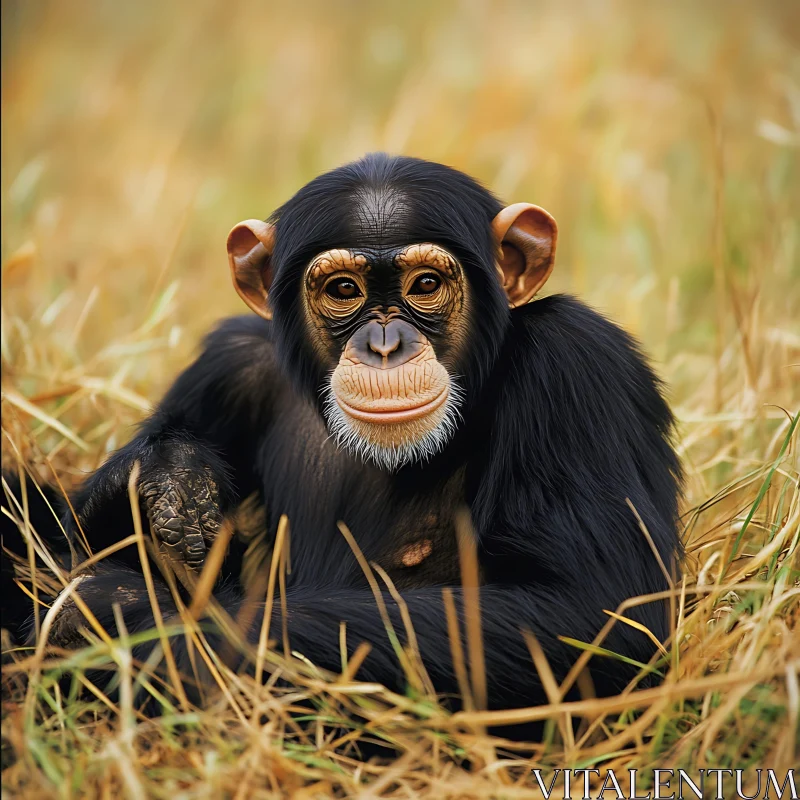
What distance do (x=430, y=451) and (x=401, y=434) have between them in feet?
0.41

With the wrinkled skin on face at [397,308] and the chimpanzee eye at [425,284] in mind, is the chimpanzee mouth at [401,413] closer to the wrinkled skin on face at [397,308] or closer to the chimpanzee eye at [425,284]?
the wrinkled skin on face at [397,308]

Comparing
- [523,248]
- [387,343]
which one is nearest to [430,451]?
[387,343]

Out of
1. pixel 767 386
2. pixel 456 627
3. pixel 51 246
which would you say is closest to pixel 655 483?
pixel 456 627

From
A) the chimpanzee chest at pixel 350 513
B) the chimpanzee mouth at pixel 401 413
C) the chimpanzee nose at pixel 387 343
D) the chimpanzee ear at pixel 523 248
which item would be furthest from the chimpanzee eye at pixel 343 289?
the chimpanzee chest at pixel 350 513

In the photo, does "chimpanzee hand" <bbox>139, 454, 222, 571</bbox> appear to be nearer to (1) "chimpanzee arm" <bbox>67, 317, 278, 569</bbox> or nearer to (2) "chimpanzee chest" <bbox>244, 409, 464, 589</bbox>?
(1) "chimpanzee arm" <bbox>67, 317, 278, 569</bbox>

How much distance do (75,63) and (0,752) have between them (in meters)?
10.0

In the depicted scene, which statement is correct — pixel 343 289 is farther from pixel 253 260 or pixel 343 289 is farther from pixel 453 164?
pixel 453 164

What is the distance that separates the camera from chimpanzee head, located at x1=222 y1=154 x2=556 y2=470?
3.67 meters

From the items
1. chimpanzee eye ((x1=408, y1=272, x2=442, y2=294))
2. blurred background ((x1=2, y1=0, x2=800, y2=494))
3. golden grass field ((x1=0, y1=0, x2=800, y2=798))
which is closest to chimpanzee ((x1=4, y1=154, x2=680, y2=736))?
chimpanzee eye ((x1=408, y1=272, x2=442, y2=294))

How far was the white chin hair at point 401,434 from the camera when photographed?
3.69m

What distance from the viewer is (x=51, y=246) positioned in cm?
826

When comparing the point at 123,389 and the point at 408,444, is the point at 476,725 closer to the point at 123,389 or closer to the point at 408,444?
the point at 408,444

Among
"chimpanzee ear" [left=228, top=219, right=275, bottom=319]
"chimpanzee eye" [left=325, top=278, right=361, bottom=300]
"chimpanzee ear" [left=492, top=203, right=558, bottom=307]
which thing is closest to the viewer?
"chimpanzee eye" [left=325, top=278, right=361, bottom=300]

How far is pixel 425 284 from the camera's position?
3.79 metres
